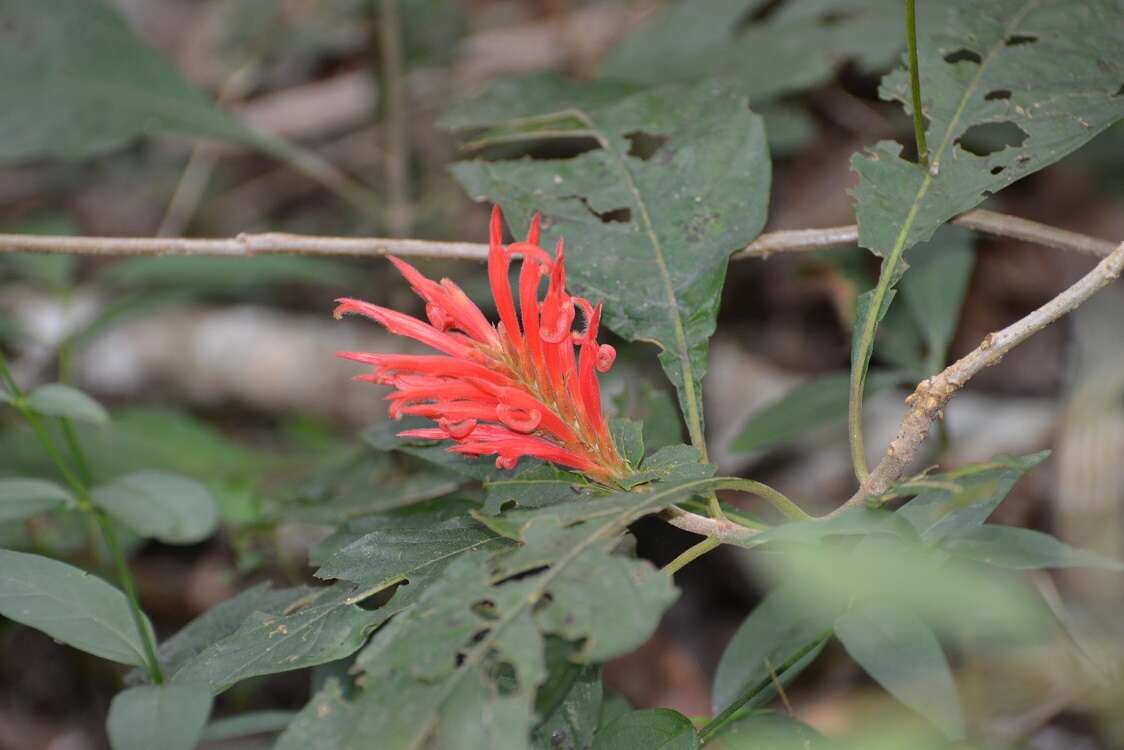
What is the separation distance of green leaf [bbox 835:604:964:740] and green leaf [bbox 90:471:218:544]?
1077mm

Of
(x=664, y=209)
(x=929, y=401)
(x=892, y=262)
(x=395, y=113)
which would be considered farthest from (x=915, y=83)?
(x=395, y=113)

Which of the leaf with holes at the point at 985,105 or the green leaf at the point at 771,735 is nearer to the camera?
the green leaf at the point at 771,735

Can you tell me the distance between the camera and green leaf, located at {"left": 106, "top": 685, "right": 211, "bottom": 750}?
1199 millimetres

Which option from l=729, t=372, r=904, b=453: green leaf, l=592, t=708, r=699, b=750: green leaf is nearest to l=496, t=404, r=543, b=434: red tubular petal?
l=592, t=708, r=699, b=750: green leaf

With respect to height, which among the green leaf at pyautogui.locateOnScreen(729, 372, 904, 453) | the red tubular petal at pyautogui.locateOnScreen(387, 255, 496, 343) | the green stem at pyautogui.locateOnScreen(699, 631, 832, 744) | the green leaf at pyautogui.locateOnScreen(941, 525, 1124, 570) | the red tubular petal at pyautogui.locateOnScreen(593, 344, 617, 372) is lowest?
the green leaf at pyautogui.locateOnScreen(729, 372, 904, 453)

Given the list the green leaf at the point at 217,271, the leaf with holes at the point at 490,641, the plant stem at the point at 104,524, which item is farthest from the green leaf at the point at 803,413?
the green leaf at the point at 217,271

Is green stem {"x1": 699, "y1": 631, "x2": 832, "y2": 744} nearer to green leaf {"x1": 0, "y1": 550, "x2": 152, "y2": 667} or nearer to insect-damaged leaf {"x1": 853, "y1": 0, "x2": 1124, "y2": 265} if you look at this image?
insect-damaged leaf {"x1": 853, "y1": 0, "x2": 1124, "y2": 265}

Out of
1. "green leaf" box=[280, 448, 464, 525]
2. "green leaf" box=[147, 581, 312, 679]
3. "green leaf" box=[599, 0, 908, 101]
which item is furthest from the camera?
"green leaf" box=[599, 0, 908, 101]

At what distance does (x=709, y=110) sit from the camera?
1967mm

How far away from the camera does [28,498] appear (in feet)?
5.55

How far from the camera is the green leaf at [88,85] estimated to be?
298 cm

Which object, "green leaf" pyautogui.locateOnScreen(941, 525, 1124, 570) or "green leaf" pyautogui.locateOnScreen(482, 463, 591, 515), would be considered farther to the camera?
"green leaf" pyautogui.locateOnScreen(482, 463, 591, 515)

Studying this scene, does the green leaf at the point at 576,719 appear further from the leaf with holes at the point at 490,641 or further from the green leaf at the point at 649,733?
the leaf with holes at the point at 490,641

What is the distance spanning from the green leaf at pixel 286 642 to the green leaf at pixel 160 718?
37 mm
